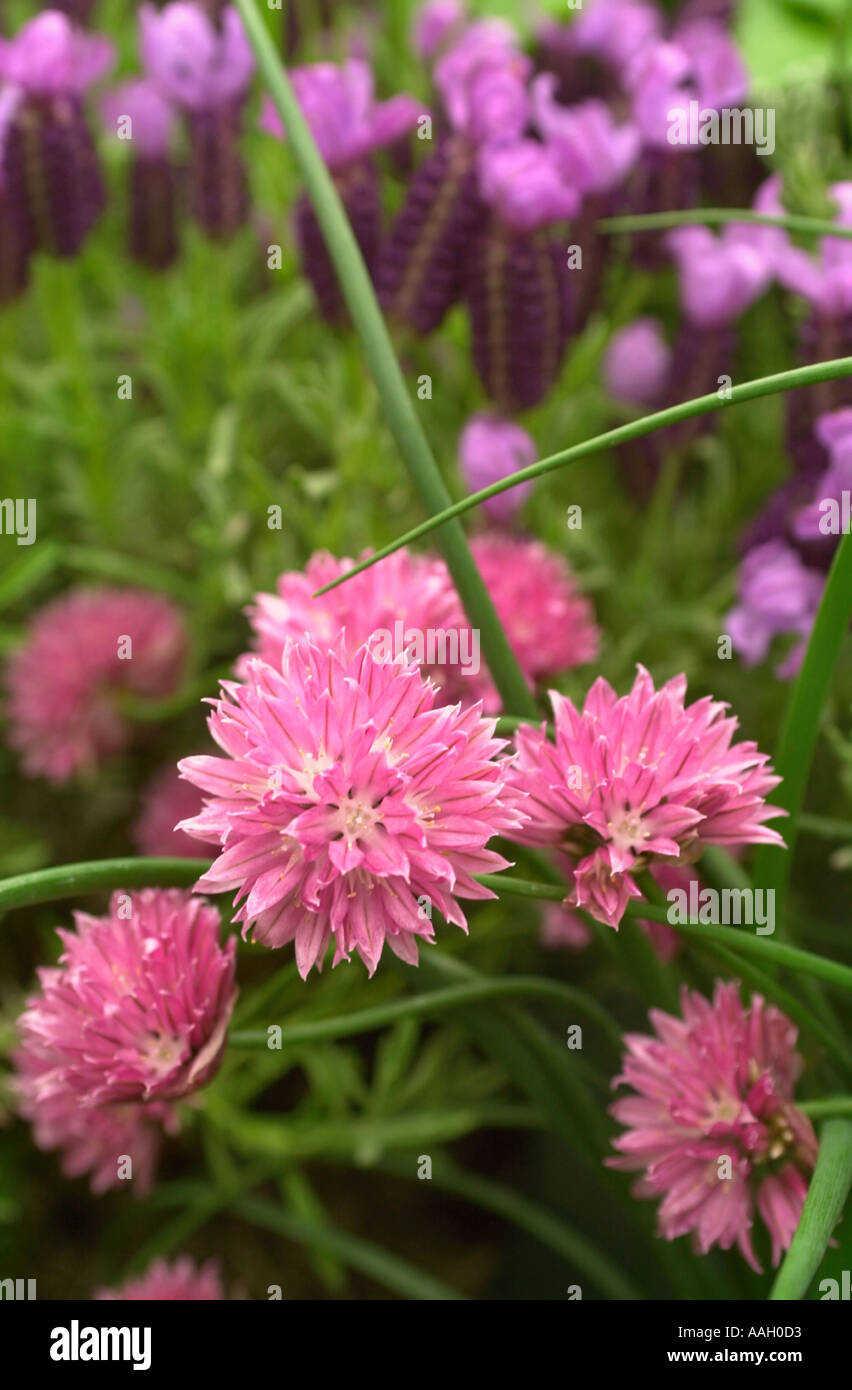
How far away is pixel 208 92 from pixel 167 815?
413mm

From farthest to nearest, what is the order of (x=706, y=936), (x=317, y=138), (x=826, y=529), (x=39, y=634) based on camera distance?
(x=39, y=634) < (x=317, y=138) < (x=826, y=529) < (x=706, y=936)

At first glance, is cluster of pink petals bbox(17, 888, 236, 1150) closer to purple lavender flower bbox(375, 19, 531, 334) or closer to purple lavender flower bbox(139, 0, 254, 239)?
purple lavender flower bbox(375, 19, 531, 334)

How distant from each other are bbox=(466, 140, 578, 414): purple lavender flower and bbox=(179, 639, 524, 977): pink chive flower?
336mm

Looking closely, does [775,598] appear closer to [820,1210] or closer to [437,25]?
[820,1210]

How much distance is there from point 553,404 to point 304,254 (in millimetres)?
158

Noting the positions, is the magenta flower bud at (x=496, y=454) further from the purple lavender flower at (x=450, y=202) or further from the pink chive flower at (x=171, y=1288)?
the pink chive flower at (x=171, y=1288)

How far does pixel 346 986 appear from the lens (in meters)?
0.72

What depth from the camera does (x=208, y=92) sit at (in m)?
0.74

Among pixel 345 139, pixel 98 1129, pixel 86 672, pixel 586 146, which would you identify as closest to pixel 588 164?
pixel 586 146

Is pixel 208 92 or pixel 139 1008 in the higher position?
pixel 208 92

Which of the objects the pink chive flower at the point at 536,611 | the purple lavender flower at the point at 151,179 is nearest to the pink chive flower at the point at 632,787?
the pink chive flower at the point at 536,611

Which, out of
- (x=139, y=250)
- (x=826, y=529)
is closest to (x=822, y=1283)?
(x=826, y=529)

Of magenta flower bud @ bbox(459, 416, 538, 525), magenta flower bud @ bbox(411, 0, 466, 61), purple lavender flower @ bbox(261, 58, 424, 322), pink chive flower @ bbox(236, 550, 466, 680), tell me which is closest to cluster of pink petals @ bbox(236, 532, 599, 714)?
pink chive flower @ bbox(236, 550, 466, 680)
